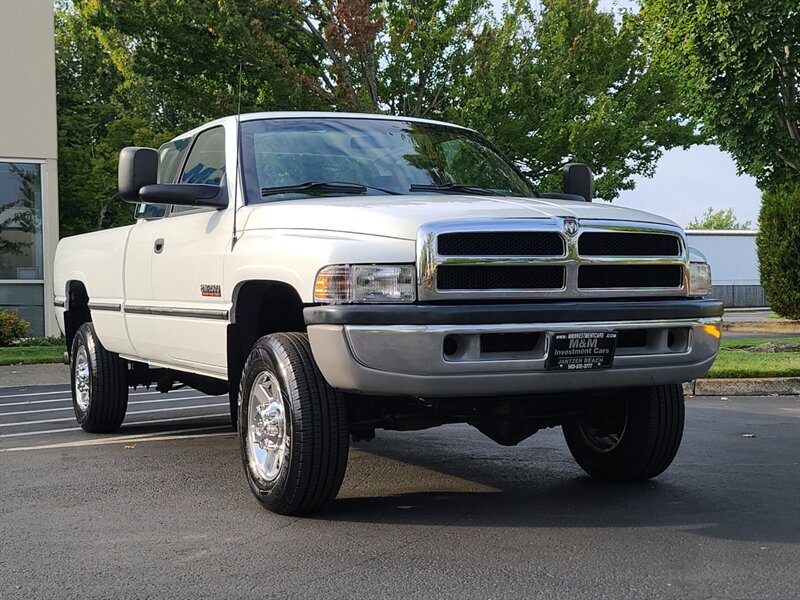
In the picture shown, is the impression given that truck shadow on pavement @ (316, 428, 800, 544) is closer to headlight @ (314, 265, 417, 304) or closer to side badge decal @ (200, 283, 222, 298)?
headlight @ (314, 265, 417, 304)

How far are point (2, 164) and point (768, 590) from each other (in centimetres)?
1923

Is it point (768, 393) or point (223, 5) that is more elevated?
point (223, 5)

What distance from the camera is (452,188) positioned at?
634 centimetres

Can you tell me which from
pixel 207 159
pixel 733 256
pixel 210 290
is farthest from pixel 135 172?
pixel 733 256

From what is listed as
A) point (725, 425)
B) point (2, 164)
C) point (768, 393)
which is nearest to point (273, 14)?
point (2, 164)

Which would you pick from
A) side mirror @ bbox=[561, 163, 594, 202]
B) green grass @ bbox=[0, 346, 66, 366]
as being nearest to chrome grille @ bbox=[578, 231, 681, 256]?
side mirror @ bbox=[561, 163, 594, 202]

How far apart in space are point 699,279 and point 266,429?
93.9 inches

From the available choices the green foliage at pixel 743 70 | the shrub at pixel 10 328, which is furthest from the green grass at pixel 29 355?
the green foliage at pixel 743 70

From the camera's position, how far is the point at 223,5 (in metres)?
21.0

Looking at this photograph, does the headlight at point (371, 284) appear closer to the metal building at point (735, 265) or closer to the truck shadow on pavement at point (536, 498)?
the truck shadow on pavement at point (536, 498)

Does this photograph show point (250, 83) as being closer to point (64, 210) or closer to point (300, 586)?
point (64, 210)

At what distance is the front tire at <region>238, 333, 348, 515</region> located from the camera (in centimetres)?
518

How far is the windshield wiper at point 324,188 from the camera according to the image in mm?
6066

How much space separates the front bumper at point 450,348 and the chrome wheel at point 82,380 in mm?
4132
